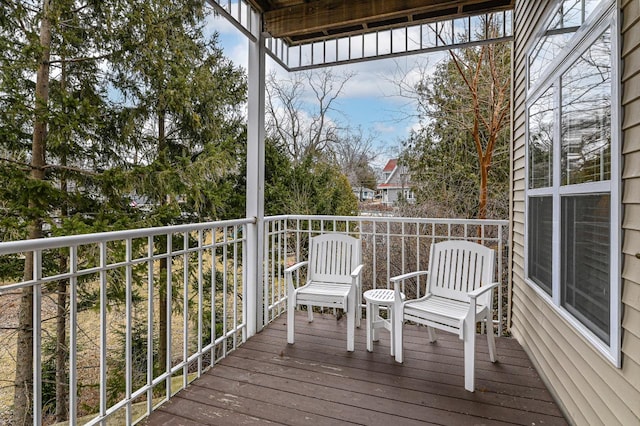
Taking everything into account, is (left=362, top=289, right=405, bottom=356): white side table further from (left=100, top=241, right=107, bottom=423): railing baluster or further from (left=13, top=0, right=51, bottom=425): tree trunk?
(left=13, top=0, right=51, bottom=425): tree trunk

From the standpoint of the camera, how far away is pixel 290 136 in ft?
28.9

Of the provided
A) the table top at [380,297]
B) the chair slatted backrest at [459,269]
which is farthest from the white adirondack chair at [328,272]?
the chair slatted backrest at [459,269]

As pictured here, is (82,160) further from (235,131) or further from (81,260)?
(235,131)

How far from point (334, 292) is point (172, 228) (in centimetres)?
146

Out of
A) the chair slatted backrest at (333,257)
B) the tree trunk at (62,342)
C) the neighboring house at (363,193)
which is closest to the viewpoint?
the chair slatted backrest at (333,257)

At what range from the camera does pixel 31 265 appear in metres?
5.42

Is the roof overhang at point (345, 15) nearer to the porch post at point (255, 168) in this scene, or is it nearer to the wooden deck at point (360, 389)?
the porch post at point (255, 168)

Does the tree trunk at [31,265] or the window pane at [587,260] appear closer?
the window pane at [587,260]

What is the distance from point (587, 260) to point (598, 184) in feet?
1.32

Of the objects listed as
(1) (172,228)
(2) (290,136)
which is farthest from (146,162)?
(1) (172,228)

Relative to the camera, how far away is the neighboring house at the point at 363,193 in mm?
7811

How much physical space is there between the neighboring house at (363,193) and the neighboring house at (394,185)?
280 mm

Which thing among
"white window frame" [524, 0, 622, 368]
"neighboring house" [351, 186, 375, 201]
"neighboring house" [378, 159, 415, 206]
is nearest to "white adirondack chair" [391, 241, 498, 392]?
"white window frame" [524, 0, 622, 368]

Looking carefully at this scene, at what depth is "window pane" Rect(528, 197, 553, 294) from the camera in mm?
2428
